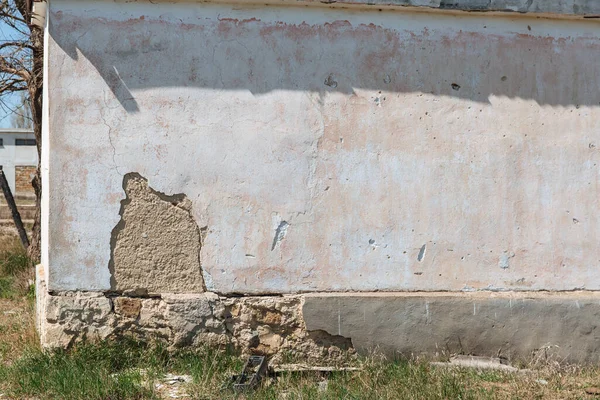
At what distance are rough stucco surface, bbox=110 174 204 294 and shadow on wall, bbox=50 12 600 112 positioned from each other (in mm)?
747

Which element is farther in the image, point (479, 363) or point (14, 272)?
point (14, 272)

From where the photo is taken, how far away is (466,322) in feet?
17.6

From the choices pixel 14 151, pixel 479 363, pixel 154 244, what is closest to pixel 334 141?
pixel 154 244

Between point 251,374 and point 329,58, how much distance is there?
2.49 m

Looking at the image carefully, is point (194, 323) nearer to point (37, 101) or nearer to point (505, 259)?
point (505, 259)

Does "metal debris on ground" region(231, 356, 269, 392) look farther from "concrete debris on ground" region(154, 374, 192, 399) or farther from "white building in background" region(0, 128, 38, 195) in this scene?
"white building in background" region(0, 128, 38, 195)

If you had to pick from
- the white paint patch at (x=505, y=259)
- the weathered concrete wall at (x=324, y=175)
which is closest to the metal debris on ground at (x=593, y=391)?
the weathered concrete wall at (x=324, y=175)

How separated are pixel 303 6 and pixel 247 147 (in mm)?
1188

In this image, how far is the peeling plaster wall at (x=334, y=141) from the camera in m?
5.08

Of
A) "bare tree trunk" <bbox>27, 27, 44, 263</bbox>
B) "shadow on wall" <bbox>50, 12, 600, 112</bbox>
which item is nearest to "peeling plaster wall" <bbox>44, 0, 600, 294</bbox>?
"shadow on wall" <bbox>50, 12, 600, 112</bbox>

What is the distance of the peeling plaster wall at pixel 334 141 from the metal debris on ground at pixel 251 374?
0.55m

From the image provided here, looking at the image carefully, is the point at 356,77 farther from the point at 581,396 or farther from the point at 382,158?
the point at 581,396

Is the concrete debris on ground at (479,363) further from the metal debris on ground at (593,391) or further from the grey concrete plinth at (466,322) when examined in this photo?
the metal debris on ground at (593,391)

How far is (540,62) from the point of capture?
216 inches
